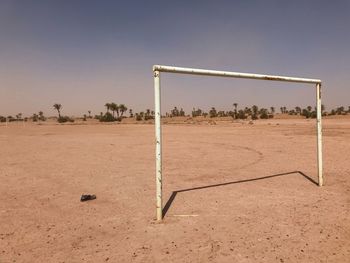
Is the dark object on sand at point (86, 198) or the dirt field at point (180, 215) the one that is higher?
the dark object on sand at point (86, 198)

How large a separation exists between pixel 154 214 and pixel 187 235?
1042mm

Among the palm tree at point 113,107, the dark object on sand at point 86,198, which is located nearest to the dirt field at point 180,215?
the dark object on sand at point 86,198

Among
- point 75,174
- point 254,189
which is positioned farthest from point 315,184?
point 75,174

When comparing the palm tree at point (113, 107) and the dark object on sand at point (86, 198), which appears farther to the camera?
the palm tree at point (113, 107)

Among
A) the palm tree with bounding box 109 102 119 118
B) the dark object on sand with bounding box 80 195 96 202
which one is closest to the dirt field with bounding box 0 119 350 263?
the dark object on sand with bounding box 80 195 96 202

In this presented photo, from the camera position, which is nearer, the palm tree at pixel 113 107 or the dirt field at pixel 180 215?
the dirt field at pixel 180 215

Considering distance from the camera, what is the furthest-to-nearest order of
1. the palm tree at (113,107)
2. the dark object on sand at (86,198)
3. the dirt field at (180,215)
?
the palm tree at (113,107), the dark object on sand at (86,198), the dirt field at (180,215)

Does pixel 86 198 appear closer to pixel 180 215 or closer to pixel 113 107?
pixel 180 215

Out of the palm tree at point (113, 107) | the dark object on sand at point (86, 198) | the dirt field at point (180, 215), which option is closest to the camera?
the dirt field at point (180, 215)

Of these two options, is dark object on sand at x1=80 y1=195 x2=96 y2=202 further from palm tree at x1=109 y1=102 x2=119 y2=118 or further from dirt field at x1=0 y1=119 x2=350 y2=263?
palm tree at x1=109 y1=102 x2=119 y2=118

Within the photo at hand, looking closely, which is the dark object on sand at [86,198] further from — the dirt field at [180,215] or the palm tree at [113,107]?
the palm tree at [113,107]

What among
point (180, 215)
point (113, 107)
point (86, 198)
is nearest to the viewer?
point (180, 215)

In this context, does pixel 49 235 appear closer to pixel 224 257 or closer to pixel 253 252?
pixel 224 257

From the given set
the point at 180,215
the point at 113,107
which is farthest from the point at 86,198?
the point at 113,107
